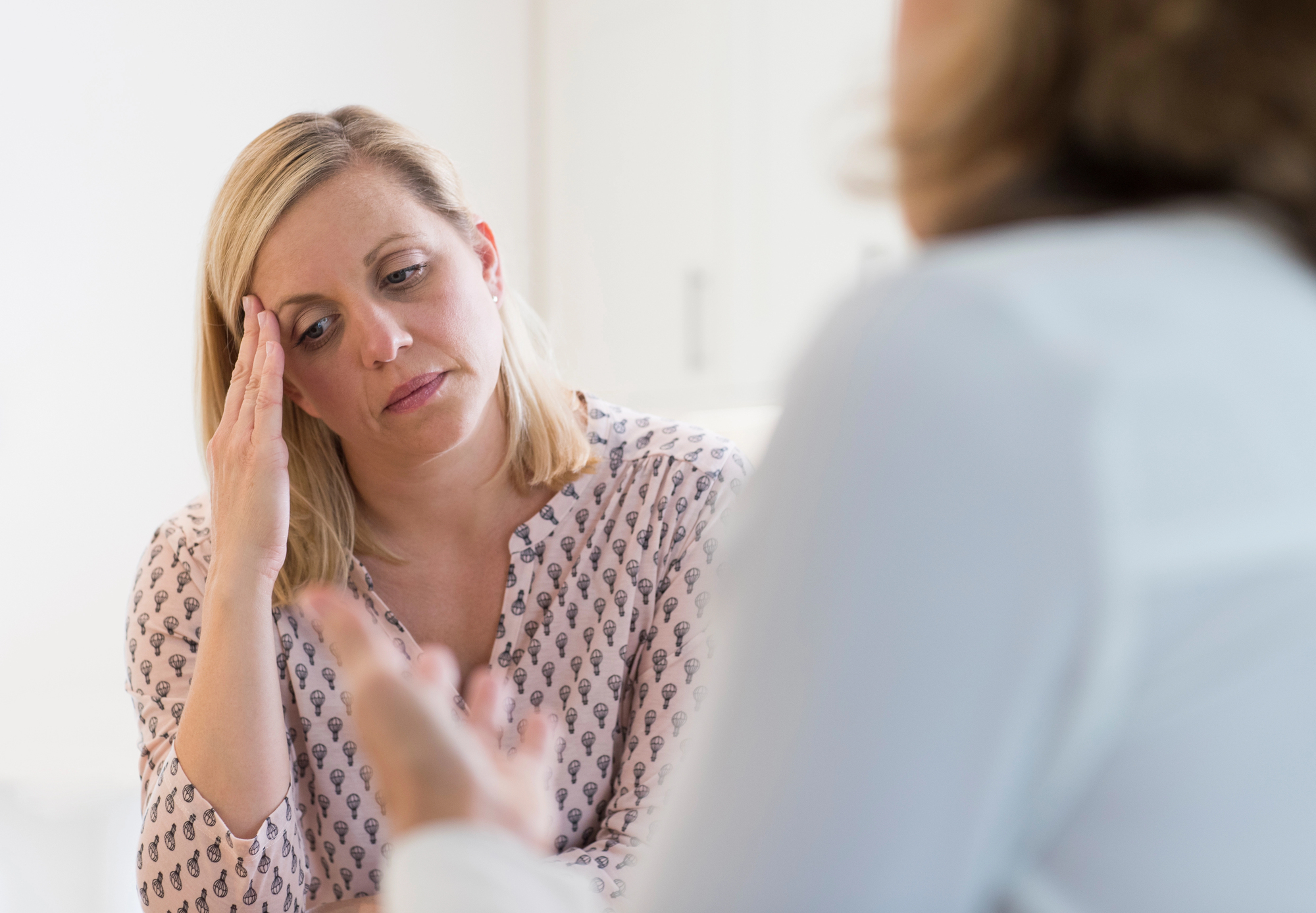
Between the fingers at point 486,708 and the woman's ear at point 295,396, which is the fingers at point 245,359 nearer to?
the woman's ear at point 295,396

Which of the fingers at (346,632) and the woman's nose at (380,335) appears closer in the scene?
the fingers at (346,632)

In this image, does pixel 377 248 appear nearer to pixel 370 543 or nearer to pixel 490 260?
pixel 490 260

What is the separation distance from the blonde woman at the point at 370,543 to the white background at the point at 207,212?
264 mm

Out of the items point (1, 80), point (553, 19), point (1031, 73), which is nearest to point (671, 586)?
point (1031, 73)

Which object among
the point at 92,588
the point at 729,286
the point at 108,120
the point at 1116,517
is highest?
the point at 108,120

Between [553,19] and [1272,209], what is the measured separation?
11.4ft

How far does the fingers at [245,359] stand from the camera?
4.27ft

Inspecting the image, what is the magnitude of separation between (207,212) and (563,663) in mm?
1828

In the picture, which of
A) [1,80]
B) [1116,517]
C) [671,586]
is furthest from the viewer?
[1,80]

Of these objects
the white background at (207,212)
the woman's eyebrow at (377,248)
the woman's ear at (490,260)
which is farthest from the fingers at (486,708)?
the white background at (207,212)

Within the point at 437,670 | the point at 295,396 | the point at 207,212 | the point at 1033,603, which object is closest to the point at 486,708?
the point at 437,670

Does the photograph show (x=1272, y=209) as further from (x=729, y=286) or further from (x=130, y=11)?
(x=729, y=286)

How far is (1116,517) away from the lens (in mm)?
295

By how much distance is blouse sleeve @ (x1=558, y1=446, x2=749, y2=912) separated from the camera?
3.97ft
